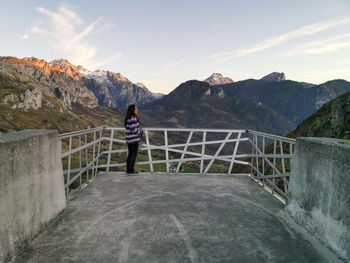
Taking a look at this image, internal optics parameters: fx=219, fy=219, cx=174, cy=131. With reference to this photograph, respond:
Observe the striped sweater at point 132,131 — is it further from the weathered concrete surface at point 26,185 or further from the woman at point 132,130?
the weathered concrete surface at point 26,185

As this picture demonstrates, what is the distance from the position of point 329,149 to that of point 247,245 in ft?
6.64

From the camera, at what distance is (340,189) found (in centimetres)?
328

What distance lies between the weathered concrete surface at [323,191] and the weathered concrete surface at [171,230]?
0.28 m

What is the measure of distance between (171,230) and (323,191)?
2.63 m

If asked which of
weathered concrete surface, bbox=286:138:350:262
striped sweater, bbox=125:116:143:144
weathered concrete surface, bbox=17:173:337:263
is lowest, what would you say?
weathered concrete surface, bbox=17:173:337:263

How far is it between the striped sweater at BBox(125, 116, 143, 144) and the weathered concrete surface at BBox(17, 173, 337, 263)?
5.94 feet

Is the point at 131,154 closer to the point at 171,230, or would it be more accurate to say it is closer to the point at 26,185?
the point at 171,230

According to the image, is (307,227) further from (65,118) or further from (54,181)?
(65,118)

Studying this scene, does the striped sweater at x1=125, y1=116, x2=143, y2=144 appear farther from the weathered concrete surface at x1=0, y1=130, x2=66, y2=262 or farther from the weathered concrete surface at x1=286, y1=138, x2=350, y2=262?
the weathered concrete surface at x1=286, y1=138, x2=350, y2=262

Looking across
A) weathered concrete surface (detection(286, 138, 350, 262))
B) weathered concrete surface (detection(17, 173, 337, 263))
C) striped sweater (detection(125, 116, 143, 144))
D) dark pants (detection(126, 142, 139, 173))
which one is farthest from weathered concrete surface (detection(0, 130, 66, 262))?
weathered concrete surface (detection(286, 138, 350, 262))

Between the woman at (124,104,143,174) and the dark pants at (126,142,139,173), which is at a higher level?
the woman at (124,104,143,174)

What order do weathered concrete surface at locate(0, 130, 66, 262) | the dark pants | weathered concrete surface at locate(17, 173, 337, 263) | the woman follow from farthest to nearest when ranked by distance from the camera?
the dark pants → the woman → weathered concrete surface at locate(17, 173, 337, 263) → weathered concrete surface at locate(0, 130, 66, 262)

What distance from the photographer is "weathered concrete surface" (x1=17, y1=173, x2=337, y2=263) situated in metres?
3.16

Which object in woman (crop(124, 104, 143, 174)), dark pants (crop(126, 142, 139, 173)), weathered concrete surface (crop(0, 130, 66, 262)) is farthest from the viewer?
dark pants (crop(126, 142, 139, 173))
